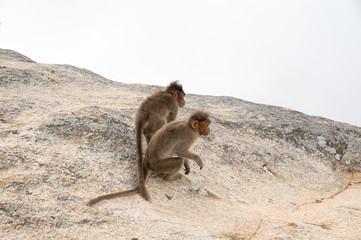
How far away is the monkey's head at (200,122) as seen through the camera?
188 inches

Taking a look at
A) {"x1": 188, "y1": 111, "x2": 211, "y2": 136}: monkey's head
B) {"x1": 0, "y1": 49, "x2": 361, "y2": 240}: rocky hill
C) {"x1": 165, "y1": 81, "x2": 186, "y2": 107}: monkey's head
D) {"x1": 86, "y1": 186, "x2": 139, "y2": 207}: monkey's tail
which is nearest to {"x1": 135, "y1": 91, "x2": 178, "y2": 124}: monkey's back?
{"x1": 165, "y1": 81, "x2": 186, "y2": 107}: monkey's head

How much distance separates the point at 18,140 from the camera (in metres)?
4.80

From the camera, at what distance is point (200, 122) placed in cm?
479

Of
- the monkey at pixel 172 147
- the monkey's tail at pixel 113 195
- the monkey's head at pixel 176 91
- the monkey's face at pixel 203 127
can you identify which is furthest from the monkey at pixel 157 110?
the monkey's tail at pixel 113 195

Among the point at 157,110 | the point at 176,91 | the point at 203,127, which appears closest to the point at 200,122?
the point at 203,127

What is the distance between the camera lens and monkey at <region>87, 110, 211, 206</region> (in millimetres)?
4598

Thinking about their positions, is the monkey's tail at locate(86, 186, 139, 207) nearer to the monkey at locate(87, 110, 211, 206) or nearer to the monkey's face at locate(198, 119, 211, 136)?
the monkey at locate(87, 110, 211, 206)

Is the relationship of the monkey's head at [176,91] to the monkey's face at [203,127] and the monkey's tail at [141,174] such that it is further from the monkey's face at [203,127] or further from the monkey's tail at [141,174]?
the monkey's face at [203,127]

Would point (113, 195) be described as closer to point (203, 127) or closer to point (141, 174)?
point (141, 174)

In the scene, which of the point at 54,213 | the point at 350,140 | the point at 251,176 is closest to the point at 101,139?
the point at 54,213

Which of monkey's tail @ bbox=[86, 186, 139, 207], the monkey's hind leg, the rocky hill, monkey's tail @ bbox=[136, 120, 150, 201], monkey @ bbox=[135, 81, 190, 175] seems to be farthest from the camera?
monkey @ bbox=[135, 81, 190, 175]

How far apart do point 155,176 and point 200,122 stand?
1.15 metres

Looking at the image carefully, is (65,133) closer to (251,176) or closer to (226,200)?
(226,200)

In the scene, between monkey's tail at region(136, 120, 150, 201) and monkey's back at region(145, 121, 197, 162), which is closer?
monkey's tail at region(136, 120, 150, 201)
